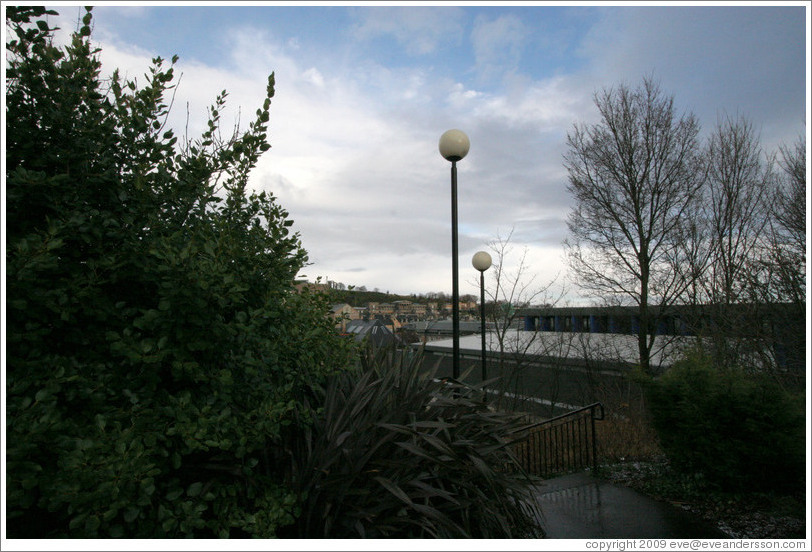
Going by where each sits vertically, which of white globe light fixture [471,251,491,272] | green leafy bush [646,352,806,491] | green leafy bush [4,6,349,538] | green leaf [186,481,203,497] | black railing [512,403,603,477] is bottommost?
black railing [512,403,603,477]

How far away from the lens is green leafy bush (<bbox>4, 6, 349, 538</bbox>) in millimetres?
1644

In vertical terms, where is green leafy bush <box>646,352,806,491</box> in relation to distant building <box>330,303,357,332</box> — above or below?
below

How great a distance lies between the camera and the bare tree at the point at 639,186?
14.8 meters

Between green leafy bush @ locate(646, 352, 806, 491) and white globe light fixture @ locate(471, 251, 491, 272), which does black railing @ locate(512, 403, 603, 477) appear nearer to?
green leafy bush @ locate(646, 352, 806, 491)

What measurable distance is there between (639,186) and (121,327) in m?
16.3

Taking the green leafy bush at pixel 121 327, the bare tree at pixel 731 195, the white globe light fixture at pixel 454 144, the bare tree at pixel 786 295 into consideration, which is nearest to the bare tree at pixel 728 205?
the bare tree at pixel 731 195

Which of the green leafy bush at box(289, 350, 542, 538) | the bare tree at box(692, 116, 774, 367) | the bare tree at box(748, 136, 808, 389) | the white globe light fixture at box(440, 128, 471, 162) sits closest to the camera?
the green leafy bush at box(289, 350, 542, 538)

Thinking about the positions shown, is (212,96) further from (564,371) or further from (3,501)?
(564,371)

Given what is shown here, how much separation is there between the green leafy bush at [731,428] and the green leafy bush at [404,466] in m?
2.90

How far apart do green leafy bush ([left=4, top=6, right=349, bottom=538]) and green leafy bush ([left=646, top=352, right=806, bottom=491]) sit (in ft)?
16.0

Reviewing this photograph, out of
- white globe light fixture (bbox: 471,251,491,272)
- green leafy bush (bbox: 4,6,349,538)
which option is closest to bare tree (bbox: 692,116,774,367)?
white globe light fixture (bbox: 471,251,491,272)

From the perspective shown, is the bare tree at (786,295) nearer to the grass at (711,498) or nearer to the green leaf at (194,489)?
the grass at (711,498)

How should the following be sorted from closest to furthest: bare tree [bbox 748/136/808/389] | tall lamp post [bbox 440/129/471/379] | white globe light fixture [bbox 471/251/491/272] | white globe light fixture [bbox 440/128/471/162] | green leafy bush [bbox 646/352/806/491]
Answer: green leafy bush [bbox 646/352/806/491], tall lamp post [bbox 440/129/471/379], white globe light fixture [bbox 440/128/471/162], bare tree [bbox 748/136/808/389], white globe light fixture [bbox 471/251/491/272]

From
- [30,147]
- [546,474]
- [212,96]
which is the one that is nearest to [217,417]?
[30,147]
